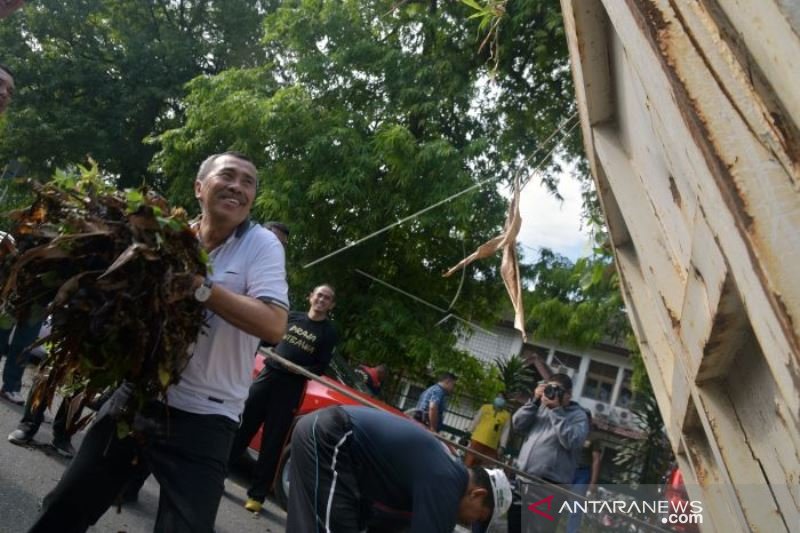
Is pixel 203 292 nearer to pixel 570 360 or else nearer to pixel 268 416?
pixel 268 416

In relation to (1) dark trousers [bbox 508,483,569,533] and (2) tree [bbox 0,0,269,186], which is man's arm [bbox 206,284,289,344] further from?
(2) tree [bbox 0,0,269,186]

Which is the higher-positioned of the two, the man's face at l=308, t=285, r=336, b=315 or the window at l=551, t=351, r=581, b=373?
the window at l=551, t=351, r=581, b=373

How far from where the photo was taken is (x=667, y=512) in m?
4.46

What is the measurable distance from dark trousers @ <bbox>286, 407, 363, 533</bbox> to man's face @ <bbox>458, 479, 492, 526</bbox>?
48 centimetres

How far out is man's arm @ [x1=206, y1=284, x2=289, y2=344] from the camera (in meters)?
2.51

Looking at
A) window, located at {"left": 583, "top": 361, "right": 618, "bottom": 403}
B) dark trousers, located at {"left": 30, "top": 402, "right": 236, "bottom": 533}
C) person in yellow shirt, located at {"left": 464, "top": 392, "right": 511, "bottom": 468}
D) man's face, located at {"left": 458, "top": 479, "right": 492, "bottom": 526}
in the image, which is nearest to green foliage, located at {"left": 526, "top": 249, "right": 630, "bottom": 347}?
person in yellow shirt, located at {"left": 464, "top": 392, "right": 511, "bottom": 468}

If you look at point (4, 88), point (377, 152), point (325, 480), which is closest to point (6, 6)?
point (4, 88)

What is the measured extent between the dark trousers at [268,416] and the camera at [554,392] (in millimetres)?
2412

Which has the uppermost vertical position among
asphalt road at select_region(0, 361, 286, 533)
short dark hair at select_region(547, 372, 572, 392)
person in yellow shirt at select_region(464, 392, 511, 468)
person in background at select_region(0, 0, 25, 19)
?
person in background at select_region(0, 0, 25, 19)

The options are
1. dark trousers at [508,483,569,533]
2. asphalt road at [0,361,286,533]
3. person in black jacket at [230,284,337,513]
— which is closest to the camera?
asphalt road at [0,361,286,533]

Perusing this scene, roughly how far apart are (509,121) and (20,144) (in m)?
14.2

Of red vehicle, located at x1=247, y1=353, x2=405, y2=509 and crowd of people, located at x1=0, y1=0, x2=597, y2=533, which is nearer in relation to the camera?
crowd of people, located at x1=0, y1=0, x2=597, y2=533

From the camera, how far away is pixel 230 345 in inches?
110

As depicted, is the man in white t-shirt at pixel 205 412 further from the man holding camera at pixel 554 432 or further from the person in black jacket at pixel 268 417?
the man holding camera at pixel 554 432
